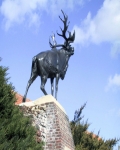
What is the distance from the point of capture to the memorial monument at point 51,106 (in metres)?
7.50

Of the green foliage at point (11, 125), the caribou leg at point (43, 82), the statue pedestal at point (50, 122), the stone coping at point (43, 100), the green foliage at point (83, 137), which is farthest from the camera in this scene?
the green foliage at point (83, 137)

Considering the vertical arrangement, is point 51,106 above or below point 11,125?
above

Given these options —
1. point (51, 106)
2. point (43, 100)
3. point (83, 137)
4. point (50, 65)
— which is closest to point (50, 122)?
point (51, 106)

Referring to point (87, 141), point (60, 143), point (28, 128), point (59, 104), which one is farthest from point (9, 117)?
point (87, 141)

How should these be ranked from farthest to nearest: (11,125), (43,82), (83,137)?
1. (83,137)
2. (43,82)
3. (11,125)

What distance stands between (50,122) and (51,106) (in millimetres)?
497

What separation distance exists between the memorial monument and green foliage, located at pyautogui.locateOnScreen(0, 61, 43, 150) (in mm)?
1561

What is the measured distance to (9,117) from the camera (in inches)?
215

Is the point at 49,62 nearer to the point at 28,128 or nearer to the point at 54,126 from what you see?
the point at 54,126

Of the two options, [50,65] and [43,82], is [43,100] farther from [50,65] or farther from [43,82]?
[50,65]

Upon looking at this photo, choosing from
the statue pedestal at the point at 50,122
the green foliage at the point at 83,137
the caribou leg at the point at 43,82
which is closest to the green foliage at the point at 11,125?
the statue pedestal at the point at 50,122

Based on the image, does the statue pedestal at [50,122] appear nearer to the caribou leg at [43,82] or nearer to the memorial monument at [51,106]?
the memorial monument at [51,106]

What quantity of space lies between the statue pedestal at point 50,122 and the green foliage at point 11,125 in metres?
1.49

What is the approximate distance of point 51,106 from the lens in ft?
26.5
